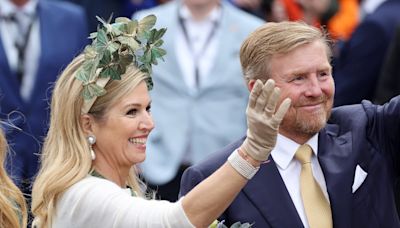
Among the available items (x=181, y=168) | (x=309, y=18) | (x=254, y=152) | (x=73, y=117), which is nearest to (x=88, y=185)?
(x=73, y=117)

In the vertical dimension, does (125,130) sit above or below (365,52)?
above

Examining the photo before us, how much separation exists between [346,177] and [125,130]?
980 mm

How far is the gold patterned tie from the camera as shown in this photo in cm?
548

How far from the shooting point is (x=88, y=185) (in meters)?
5.11

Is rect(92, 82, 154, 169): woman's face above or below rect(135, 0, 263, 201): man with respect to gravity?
above

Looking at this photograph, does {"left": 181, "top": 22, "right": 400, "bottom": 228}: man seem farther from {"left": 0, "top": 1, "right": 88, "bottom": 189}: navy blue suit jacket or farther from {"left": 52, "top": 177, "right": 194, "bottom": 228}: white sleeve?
{"left": 0, "top": 1, "right": 88, "bottom": 189}: navy blue suit jacket

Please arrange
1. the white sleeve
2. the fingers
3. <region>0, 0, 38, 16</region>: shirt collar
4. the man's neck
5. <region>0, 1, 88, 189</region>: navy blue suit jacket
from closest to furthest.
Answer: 1. the fingers
2. the white sleeve
3. <region>0, 1, 88, 189</region>: navy blue suit jacket
4. <region>0, 0, 38, 16</region>: shirt collar
5. the man's neck

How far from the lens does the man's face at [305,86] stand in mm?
5566

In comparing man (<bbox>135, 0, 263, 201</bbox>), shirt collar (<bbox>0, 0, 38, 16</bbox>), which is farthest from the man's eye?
shirt collar (<bbox>0, 0, 38, 16</bbox>)

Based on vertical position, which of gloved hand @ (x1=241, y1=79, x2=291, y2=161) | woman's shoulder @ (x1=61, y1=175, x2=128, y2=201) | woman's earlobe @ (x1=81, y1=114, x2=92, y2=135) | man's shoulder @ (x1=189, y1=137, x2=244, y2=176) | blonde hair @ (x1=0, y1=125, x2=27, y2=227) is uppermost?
gloved hand @ (x1=241, y1=79, x2=291, y2=161)

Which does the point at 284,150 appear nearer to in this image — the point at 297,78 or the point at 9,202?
the point at 297,78

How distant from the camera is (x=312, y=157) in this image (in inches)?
223

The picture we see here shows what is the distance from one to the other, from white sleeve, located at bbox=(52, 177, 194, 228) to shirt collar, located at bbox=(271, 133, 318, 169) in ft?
2.74

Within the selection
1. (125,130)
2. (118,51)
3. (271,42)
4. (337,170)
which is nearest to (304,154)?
(337,170)
